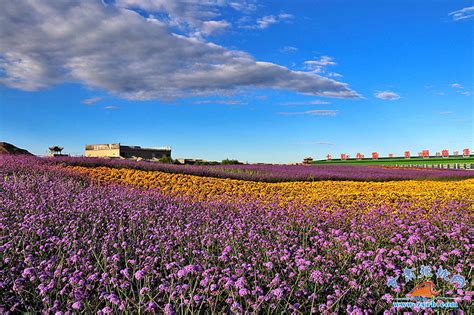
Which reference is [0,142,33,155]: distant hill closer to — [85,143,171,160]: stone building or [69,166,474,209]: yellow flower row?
[69,166,474,209]: yellow flower row

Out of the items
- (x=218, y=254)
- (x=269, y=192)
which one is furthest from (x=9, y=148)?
(x=218, y=254)

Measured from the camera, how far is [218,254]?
3357mm

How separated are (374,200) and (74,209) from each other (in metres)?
5.16

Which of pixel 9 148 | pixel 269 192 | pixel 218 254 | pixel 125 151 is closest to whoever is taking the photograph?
pixel 218 254

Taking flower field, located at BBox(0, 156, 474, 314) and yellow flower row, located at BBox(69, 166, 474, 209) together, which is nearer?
flower field, located at BBox(0, 156, 474, 314)

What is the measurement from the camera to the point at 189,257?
3.26m

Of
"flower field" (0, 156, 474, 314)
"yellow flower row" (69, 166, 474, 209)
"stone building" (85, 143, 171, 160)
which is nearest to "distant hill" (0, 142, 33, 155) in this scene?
"yellow flower row" (69, 166, 474, 209)

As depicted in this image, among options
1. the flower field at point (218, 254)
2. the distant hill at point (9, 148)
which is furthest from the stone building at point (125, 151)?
the flower field at point (218, 254)

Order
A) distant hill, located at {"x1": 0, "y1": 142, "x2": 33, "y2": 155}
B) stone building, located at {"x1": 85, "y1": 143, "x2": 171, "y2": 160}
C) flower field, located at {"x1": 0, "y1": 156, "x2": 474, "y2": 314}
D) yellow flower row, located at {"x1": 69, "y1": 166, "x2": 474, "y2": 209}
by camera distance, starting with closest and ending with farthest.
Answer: flower field, located at {"x1": 0, "y1": 156, "x2": 474, "y2": 314} → yellow flower row, located at {"x1": 69, "y1": 166, "x2": 474, "y2": 209} → distant hill, located at {"x1": 0, "y1": 142, "x2": 33, "y2": 155} → stone building, located at {"x1": 85, "y1": 143, "x2": 171, "y2": 160}

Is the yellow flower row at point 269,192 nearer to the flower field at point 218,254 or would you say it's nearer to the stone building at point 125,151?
the flower field at point 218,254

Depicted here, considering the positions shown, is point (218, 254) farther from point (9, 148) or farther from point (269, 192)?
point (9, 148)

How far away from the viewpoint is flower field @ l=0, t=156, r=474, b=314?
232cm

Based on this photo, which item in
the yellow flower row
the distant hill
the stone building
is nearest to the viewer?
the yellow flower row

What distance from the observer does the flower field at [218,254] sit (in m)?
2.32
